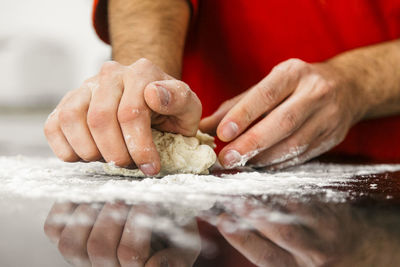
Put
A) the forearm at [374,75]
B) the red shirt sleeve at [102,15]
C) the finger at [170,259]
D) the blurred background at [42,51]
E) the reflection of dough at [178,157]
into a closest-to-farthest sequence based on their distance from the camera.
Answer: the finger at [170,259], the reflection of dough at [178,157], the forearm at [374,75], the red shirt sleeve at [102,15], the blurred background at [42,51]

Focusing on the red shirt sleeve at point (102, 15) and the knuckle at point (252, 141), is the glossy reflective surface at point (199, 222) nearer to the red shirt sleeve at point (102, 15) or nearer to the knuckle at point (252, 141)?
the knuckle at point (252, 141)

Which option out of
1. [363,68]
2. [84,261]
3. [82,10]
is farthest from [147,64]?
[82,10]

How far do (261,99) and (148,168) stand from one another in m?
0.26

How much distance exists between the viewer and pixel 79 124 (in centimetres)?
64

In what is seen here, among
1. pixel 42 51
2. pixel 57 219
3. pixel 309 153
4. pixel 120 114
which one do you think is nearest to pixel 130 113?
pixel 120 114

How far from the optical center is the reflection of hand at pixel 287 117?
0.74m

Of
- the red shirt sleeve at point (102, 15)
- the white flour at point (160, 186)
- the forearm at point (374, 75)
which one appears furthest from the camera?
the red shirt sleeve at point (102, 15)

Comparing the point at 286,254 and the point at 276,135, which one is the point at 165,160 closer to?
the point at 276,135

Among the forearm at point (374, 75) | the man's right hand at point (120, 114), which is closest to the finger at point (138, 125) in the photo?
the man's right hand at point (120, 114)

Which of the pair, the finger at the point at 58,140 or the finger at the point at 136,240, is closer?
the finger at the point at 136,240

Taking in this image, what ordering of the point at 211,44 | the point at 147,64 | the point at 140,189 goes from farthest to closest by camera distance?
the point at 211,44
the point at 147,64
the point at 140,189

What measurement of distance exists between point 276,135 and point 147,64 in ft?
0.90

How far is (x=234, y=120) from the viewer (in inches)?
29.1

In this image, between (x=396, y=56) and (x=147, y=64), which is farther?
(x=396, y=56)
